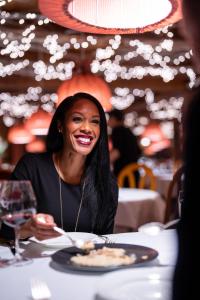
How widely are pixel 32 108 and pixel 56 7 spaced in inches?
503

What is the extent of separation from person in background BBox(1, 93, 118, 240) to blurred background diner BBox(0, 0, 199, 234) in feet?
1.38

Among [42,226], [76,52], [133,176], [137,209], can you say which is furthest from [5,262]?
[76,52]

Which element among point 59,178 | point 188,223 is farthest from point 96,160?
point 188,223

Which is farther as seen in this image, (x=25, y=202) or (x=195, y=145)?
(x=25, y=202)

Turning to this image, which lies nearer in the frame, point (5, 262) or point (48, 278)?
point (48, 278)

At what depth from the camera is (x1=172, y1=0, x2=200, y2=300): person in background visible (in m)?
0.56

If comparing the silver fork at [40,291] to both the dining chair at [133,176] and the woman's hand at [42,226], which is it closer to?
the woman's hand at [42,226]

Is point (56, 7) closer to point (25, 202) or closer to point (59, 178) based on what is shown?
point (25, 202)

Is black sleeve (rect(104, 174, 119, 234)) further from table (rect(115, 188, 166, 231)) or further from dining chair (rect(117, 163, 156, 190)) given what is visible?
dining chair (rect(117, 163, 156, 190))

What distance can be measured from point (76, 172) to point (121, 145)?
13.5 ft

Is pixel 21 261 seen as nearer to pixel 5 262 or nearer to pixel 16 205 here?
pixel 5 262

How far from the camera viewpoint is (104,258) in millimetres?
1334

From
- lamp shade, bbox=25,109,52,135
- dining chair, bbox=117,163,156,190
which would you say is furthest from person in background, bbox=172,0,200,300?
lamp shade, bbox=25,109,52,135

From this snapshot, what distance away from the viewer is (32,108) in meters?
14.3
